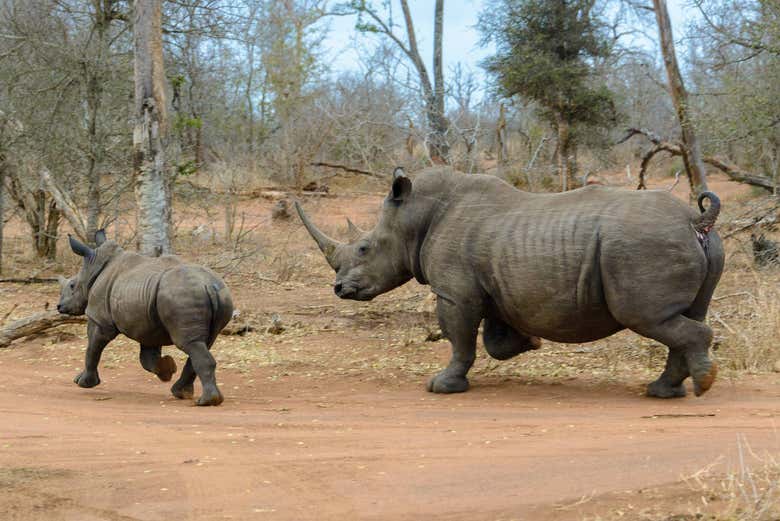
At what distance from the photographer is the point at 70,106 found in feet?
52.3

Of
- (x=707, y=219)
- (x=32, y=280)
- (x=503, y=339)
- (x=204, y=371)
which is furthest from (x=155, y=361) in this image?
(x=32, y=280)

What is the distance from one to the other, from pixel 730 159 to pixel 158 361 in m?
23.5

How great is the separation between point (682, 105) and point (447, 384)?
9.89 metres

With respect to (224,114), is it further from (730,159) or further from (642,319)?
(642,319)

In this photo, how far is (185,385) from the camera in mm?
8305

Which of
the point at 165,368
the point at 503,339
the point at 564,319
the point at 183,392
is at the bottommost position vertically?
the point at 183,392

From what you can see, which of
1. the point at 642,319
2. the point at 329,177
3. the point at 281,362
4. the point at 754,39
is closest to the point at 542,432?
the point at 642,319

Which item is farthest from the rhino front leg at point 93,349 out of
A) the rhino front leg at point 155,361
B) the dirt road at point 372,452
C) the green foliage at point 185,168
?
the green foliage at point 185,168

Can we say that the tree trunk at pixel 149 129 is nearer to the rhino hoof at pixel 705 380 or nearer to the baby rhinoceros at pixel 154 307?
the baby rhinoceros at pixel 154 307

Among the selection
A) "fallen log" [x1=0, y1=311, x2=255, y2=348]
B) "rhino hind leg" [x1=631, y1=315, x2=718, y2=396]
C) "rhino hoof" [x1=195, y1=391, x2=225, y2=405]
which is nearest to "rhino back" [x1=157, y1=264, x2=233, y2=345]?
"rhino hoof" [x1=195, y1=391, x2=225, y2=405]

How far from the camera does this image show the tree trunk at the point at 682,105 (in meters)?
16.6

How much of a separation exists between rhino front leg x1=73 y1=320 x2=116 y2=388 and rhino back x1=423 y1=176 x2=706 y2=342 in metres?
2.88

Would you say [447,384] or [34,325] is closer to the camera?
[447,384]

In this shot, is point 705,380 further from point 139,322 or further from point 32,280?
point 32,280
